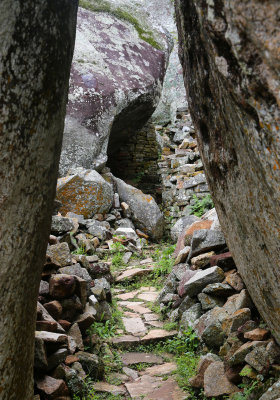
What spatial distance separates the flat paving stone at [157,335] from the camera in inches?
159

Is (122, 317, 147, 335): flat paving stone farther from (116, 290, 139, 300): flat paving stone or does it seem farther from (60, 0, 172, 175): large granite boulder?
(60, 0, 172, 175): large granite boulder

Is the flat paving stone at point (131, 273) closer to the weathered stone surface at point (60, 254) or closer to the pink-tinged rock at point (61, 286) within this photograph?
the weathered stone surface at point (60, 254)

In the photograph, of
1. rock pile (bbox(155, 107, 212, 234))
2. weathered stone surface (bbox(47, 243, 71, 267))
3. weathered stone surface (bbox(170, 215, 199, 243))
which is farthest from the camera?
rock pile (bbox(155, 107, 212, 234))

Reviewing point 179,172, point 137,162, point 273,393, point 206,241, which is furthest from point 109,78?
point 273,393

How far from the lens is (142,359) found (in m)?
3.77

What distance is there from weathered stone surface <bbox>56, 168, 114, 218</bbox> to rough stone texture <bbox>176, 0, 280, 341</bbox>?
14.1 ft

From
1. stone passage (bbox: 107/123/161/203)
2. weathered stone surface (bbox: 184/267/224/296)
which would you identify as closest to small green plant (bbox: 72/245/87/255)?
weathered stone surface (bbox: 184/267/224/296)

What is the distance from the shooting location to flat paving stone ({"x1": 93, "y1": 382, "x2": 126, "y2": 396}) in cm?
314

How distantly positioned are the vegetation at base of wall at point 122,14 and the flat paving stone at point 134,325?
7.41 metres

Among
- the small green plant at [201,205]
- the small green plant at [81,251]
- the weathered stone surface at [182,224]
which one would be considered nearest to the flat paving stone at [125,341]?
the small green plant at [81,251]

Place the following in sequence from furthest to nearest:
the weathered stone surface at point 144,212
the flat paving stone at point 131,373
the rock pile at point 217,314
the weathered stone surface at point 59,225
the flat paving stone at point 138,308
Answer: the weathered stone surface at point 144,212
the weathered stone surface at point 59,225
the flat paving stone at point 138,308
the flat paving stone at point 131,373
the rock pile at point 217,314

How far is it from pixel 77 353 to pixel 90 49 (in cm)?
715

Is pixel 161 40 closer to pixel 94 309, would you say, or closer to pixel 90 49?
pixel 90 49

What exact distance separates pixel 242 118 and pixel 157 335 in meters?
2.82
